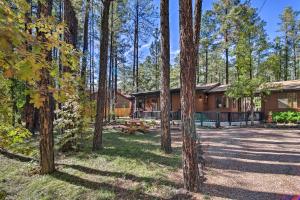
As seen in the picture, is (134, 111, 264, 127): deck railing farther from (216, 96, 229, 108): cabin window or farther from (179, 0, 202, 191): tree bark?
(179, 0, 202, 191): tree bark

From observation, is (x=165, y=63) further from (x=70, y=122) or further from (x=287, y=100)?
(x=287, y=100)

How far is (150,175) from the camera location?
6.43 m

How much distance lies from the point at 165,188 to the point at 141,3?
90.9 feet

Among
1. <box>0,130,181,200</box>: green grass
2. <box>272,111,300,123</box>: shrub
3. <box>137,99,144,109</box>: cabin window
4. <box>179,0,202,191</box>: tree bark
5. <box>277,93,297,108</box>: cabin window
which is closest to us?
<box>179,0,202,191</box>: tree bark

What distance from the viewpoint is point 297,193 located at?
16.8 feet

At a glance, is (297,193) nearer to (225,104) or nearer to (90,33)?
(225,104)

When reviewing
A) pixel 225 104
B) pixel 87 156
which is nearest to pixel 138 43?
pixel 225 104

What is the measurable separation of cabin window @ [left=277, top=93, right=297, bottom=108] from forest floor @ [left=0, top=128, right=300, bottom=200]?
12652 mm

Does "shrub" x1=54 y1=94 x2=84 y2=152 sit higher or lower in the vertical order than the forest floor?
higher

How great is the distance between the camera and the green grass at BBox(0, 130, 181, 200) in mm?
5719

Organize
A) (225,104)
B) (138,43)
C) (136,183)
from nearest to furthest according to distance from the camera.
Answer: (136,183) → (225,104) → (138,43)

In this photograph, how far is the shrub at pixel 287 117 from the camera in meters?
18.9

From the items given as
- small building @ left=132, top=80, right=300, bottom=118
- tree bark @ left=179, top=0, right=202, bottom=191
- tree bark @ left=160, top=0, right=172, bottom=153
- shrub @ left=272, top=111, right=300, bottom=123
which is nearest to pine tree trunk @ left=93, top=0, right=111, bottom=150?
tree bark @ left=160, top=0, right=172, bottom=153

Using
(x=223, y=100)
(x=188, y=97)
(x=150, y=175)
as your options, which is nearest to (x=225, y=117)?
(x=223, y=100)
